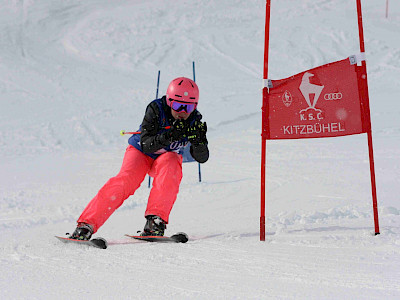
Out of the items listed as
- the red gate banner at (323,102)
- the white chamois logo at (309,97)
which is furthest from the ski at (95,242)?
the white chamois logo at (309,97)

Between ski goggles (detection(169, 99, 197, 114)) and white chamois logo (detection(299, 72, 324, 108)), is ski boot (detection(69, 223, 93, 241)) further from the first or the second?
white chamois logo (detection(299, 72, 324, 108))

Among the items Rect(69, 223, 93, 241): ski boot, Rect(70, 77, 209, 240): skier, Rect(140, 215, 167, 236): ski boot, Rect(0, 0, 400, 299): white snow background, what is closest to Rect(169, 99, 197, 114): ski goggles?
Rect(70, 77, 209, 240): skier

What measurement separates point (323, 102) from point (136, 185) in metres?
1.65

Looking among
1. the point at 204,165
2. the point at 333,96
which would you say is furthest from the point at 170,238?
the point at 204,165

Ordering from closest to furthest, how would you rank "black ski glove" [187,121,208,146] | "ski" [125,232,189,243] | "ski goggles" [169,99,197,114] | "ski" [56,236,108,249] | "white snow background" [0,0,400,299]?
1. "white snow background" [0,0,400,299]
2. "ski" [56,236,108,249]
3. "ski" [125,232,189,243]
4. "black ski glove" [187,121,208,146]
5. "ski goggles" [169,99,197,114]

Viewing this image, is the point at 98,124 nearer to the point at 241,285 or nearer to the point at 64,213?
the point at 64,213

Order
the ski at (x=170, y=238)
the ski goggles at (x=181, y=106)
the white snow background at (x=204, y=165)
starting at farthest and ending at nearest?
the ski goggles at (x=181, y=106)
the ski at (x=170, y=238)
the white snow background at (x=204, y=165)

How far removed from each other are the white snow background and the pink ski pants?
294mm

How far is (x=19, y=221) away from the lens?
5.27 metres

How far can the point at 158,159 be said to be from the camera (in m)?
4.27

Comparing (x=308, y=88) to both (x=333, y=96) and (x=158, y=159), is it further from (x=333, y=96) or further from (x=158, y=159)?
(x=158, y=159)

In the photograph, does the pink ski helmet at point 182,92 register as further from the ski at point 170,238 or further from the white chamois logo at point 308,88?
the ski at point 170,238

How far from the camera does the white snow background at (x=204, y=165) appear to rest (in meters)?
2.90

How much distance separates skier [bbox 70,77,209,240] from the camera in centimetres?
385
